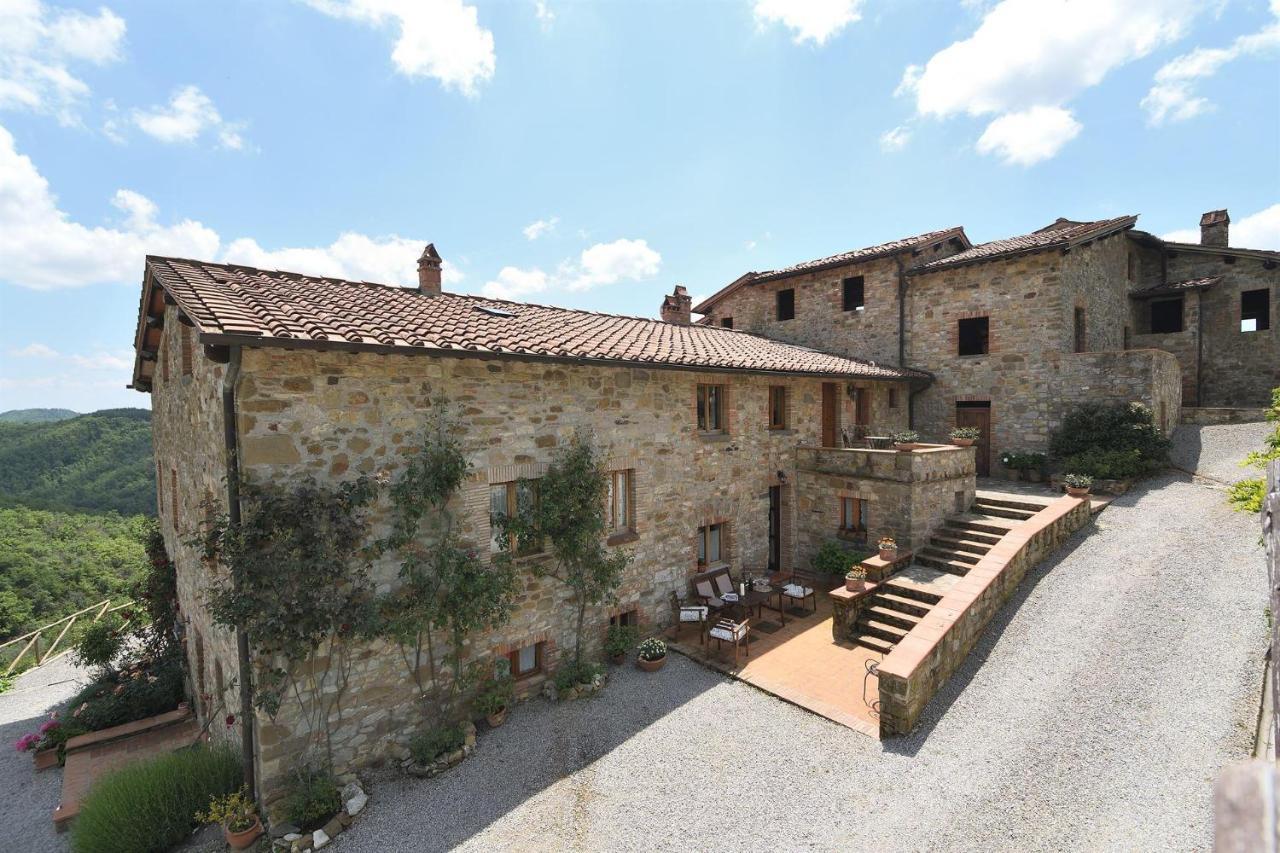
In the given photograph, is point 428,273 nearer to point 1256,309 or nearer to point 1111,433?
point 1111,433

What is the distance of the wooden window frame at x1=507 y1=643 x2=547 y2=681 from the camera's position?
906 cm

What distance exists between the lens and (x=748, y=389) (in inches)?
497

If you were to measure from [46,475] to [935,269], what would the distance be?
77.3 meters

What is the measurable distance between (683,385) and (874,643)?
19.4ft

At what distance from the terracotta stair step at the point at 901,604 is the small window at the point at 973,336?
10172mm

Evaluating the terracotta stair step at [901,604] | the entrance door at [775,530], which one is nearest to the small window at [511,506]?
the terracotta stair step at [901,604]

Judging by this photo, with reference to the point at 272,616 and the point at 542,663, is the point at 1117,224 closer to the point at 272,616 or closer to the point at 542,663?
the point at 542,663

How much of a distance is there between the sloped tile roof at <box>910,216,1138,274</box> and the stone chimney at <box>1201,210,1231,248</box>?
6.99 metres

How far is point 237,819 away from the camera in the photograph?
671 centimetres

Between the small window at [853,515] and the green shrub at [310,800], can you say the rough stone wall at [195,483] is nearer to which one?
the green shrub at [310,800]

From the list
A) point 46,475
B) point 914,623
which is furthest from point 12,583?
point 914,623

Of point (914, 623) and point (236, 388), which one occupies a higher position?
point (236, 388)

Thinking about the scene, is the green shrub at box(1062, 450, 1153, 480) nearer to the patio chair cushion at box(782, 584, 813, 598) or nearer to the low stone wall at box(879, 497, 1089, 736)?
the low stone wall at box(879, 497, 1089, 736)

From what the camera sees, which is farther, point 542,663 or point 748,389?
point 748,389
